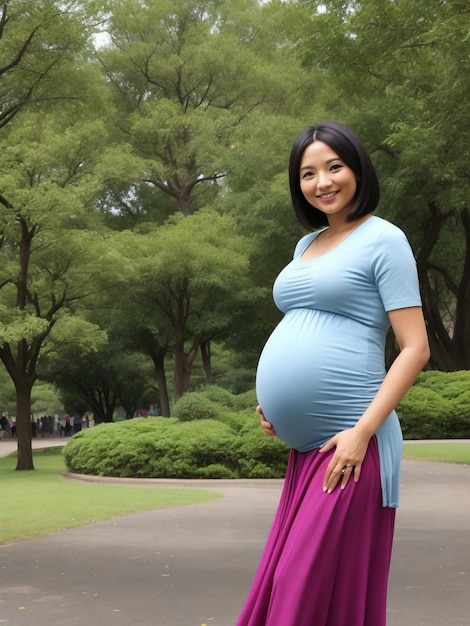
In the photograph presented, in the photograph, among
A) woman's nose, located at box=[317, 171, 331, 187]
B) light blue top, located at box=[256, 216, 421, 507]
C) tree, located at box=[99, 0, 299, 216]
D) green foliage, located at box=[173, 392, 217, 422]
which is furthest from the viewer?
tree, located at box=[99, 0, 299, 216]

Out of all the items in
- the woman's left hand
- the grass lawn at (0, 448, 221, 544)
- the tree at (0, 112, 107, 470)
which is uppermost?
the tree at (0, 112, 107, 470)

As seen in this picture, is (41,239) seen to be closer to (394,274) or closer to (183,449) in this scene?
(183,449)

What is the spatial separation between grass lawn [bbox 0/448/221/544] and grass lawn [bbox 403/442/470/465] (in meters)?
6.67

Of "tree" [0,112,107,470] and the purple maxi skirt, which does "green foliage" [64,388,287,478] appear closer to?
"tree" [0,112,107,470]

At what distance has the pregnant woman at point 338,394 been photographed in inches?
106

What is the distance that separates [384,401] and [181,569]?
518 cm

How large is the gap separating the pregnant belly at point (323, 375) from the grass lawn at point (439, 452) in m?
16.3

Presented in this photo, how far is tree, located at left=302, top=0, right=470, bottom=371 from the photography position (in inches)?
486

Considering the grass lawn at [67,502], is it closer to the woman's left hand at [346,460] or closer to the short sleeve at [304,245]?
the short sleeve at [304,245]

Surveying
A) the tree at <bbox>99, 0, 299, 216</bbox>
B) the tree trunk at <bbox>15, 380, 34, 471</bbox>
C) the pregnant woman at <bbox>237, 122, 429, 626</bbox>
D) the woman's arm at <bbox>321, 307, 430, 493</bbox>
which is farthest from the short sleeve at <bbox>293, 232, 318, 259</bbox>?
the tree at <bbox>99, 0, 299, 216</bbox>

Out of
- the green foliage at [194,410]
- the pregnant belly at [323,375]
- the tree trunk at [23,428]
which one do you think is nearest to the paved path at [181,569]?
the pregnant belly at [323,375]

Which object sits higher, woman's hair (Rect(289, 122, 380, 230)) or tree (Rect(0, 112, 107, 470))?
tree (Rect(0, 112, 107, 470))

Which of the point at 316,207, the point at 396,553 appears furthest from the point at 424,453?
the point at 316,207

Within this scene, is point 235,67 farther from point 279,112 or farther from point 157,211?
point 157,211
